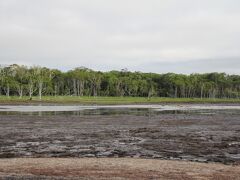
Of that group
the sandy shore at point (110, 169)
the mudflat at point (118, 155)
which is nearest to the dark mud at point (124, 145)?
the mudflat at point (118, 155)

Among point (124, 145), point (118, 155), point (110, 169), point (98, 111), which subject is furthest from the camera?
point (98, 111)

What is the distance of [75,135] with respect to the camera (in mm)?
35812

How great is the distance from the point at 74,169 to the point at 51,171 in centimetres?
108

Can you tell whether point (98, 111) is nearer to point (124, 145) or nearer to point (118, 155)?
point (124, 145)

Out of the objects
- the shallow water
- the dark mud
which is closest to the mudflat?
the dark mud

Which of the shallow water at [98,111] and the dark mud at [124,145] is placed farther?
the shallow water at [98,111]

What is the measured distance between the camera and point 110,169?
18891mm

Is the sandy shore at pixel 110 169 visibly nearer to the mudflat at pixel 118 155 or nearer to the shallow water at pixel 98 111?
the mudflat at pixel 118 155

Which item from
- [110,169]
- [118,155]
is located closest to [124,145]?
[118,155]

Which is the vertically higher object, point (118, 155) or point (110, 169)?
point (110, 169)

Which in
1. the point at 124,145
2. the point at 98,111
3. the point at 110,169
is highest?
the point at 110,169

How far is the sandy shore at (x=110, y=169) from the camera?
17219mm

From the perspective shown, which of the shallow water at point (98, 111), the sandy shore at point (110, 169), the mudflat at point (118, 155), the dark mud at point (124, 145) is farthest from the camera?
the shallow water at point (98, 111)

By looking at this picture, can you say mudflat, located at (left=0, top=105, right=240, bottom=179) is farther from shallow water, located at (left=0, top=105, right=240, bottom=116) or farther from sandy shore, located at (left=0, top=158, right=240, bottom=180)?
shallow water, located at (left=0, top=105, right=240, bottom=116)
